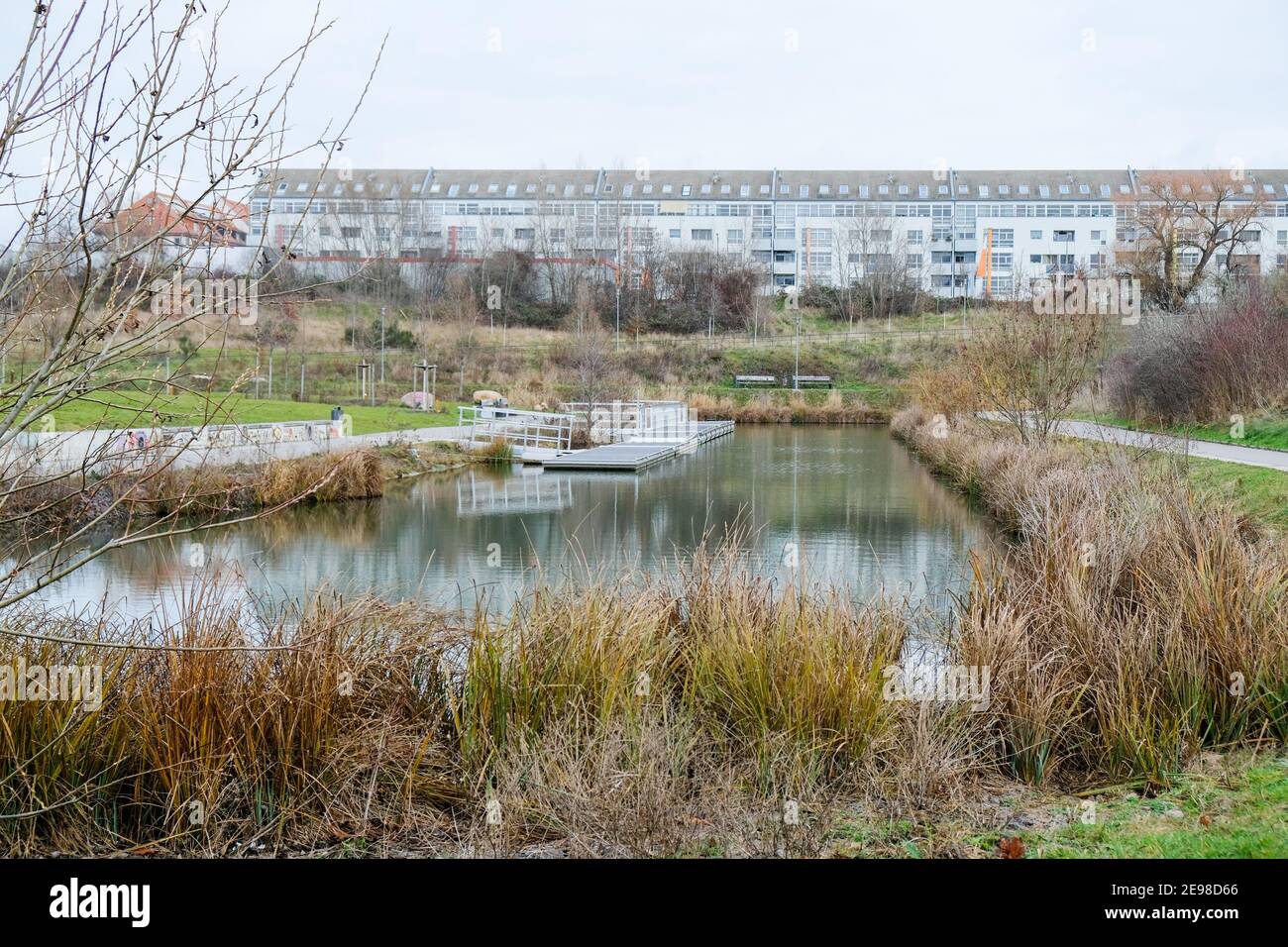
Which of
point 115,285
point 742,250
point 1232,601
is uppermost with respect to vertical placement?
point 742,250

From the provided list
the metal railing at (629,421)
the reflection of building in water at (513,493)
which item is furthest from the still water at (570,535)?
the metal railing at (629,421)

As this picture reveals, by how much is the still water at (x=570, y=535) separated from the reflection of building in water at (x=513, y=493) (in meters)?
0.03

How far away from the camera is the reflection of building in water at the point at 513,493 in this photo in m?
14.8

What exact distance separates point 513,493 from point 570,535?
4.62 metres

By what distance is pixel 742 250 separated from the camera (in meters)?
54.8

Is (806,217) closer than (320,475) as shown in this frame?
No

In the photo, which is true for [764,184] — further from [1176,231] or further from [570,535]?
[570,535]

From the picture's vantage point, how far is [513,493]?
54.2ft

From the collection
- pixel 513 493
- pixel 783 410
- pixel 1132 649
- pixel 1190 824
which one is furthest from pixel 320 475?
pixel 783 410

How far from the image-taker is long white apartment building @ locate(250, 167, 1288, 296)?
174 feet

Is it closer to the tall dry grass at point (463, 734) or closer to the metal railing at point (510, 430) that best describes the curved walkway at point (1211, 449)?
the tall dry grass at point (463, 734)

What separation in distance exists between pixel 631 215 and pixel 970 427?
129 ft
